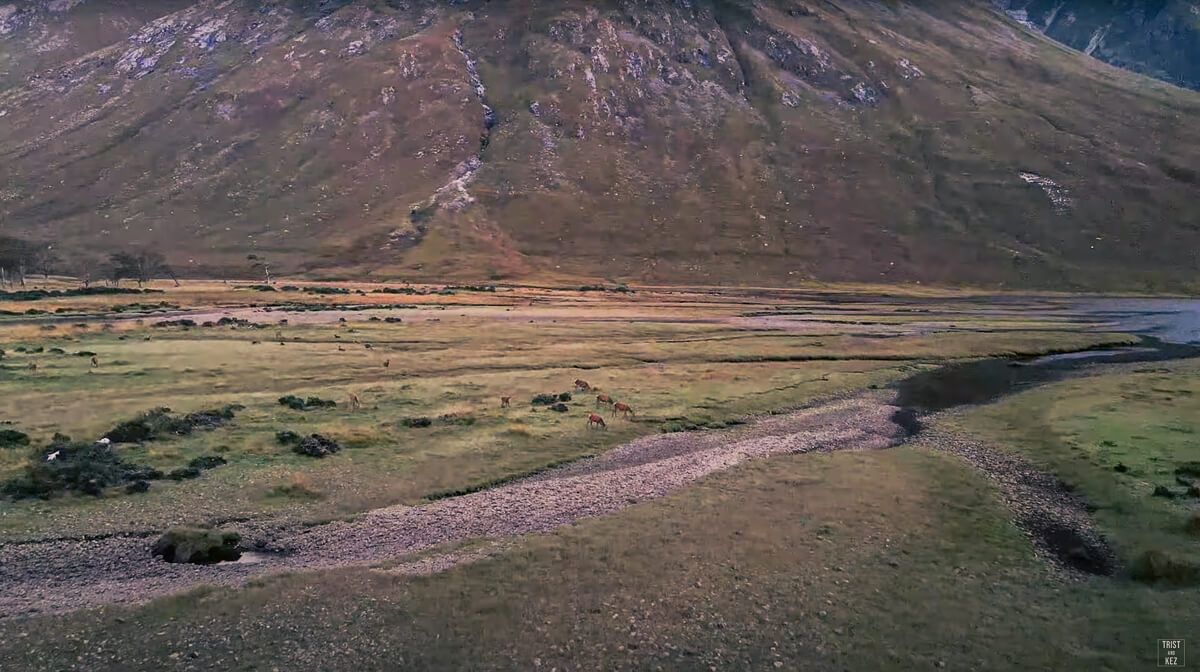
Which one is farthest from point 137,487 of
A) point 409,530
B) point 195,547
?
point 409,530

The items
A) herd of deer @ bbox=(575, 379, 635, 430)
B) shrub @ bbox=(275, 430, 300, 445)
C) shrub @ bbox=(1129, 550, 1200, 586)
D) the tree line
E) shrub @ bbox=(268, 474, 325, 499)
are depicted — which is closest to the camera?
shrub @ bbox=(1129, 550, 1200, 586)

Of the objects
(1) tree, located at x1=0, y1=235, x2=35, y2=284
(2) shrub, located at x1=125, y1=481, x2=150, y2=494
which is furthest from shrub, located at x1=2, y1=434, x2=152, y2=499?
(1) tree, located at x1=0, y1=235, x2=35, y2=284

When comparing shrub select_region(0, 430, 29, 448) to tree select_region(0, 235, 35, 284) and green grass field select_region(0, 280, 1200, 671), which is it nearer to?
green grass field select_region(0, 280, 1200, 671)

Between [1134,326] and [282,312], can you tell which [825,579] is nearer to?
[282,312]

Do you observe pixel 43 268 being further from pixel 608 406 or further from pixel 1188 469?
pixel 1188 469

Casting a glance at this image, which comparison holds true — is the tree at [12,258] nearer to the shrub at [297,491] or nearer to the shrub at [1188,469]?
the shrub at [297,491]
